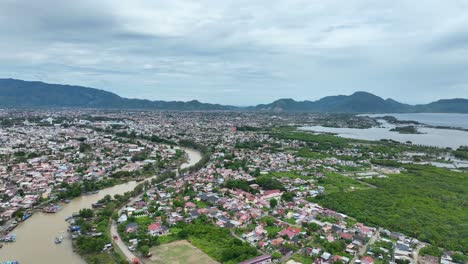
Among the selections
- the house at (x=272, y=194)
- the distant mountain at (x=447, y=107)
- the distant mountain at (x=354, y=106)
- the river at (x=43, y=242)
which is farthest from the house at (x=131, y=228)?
the distant mountain at (x=447, y=107)

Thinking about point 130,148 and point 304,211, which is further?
point 130,148

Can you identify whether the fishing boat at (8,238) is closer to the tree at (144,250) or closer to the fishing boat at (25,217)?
the fishing boat at (25,217)

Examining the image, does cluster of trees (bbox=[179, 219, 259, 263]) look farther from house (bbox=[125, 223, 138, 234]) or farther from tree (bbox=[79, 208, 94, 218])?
tree (bbox=[79, 208, 94, 218])

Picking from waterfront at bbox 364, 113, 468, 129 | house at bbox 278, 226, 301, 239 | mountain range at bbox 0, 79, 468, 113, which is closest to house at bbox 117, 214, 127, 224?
house at bbox 278, 226, 301, 239

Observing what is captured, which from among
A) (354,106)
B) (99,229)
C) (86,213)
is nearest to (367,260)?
(99,229)

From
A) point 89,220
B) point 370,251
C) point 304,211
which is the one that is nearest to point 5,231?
point 89,220

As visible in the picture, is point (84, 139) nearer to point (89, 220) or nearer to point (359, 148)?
point (89, 220)

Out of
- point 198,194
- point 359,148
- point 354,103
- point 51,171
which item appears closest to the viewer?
point 198,194
